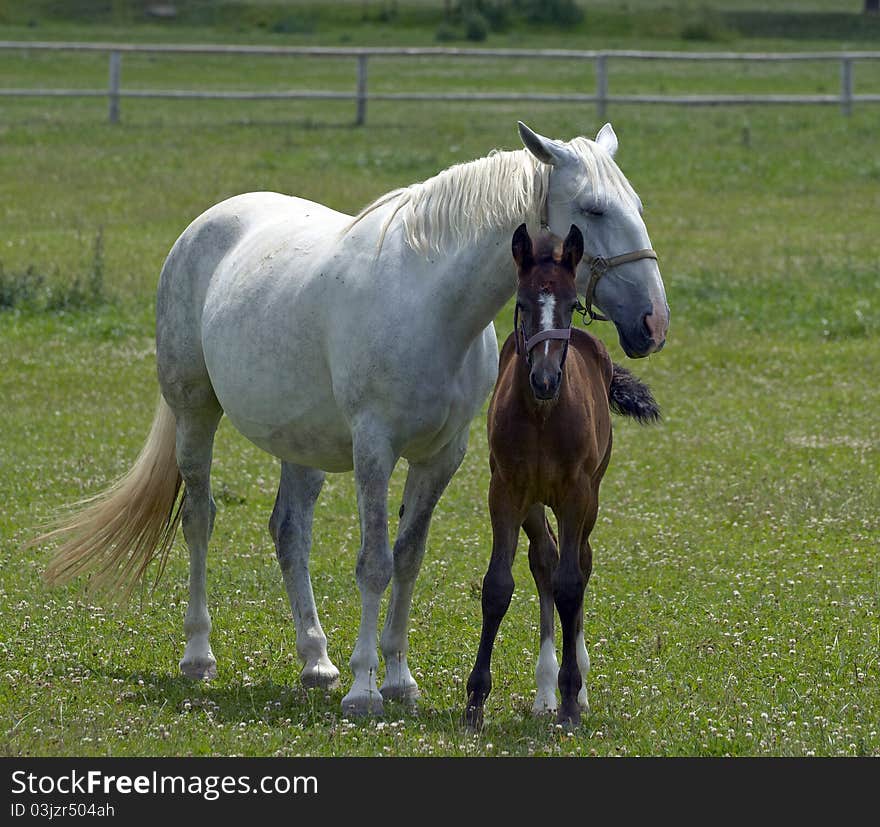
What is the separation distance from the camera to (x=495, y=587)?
5918mm

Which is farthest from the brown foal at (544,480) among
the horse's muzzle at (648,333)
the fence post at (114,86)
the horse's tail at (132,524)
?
the fence post at (114,86)

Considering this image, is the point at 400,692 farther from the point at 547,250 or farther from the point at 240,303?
the point at 547,250

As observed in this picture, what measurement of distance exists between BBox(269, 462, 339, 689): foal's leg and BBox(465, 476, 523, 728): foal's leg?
40.6 inches

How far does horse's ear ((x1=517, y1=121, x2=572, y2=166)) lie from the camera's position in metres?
5.55

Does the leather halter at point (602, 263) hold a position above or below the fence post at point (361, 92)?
below

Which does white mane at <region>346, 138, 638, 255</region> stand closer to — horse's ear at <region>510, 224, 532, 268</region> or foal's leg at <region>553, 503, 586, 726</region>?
horse's ear at <region>510, 224, 532, 268</region>

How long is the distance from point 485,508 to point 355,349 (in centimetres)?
428

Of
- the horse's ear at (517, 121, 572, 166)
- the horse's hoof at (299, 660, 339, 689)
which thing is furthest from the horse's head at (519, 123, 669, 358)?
the horse's hoof at (299, 660, 339, 689)

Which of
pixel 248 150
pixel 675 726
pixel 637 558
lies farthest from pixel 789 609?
pixel 248 150

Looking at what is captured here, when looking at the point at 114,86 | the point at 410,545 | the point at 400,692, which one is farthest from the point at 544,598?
the point at 114,86

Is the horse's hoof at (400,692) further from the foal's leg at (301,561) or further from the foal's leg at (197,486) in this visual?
the foal's leg at (197,486)

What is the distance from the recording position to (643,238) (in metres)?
5.57

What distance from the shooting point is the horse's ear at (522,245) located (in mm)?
5402

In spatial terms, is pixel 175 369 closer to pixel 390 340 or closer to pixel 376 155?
pixel 390 340
